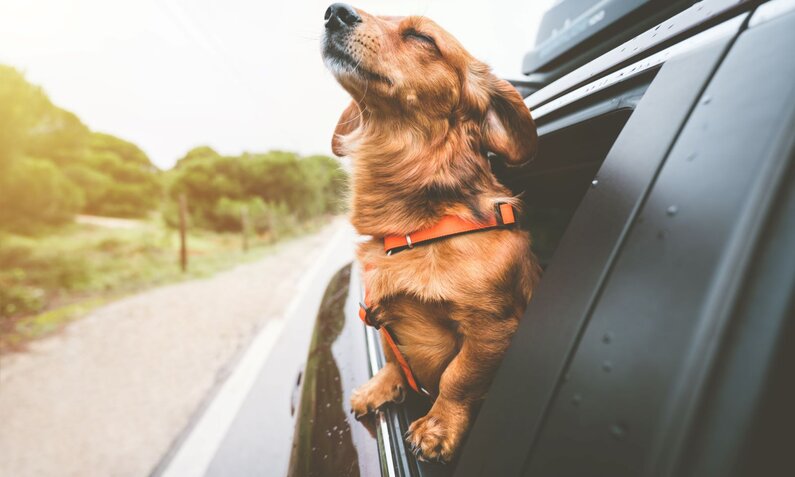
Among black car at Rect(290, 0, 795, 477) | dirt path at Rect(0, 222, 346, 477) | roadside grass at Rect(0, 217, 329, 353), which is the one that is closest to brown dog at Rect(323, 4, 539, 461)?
black car at Rect(290, 0, 795, 477)

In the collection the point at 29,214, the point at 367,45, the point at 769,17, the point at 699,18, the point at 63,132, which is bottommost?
the point at 29,214

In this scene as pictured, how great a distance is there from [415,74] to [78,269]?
11.2m

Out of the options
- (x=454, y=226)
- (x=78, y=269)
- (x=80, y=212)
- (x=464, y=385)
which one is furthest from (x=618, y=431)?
(x=80, y=212)

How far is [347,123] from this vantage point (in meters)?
2.13

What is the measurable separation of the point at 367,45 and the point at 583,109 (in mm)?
960

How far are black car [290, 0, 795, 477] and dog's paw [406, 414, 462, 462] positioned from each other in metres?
0.25

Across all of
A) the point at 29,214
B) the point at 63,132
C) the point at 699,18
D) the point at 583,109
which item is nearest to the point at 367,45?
the point at 583,109

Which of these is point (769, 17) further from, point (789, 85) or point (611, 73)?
point (611, 73)

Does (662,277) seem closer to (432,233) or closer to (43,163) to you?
(432,233)

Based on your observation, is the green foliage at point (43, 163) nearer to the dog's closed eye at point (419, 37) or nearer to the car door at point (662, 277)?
the dog's closed eye at point (419, 37)

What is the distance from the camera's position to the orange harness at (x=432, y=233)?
1.29 meters

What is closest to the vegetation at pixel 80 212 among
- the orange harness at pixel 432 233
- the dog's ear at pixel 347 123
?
the dog's ear at pixel 347 123

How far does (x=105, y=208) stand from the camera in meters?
13.3

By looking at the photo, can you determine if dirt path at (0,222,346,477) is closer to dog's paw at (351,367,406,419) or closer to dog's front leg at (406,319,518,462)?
dog's paw at (351,367,406,419)
